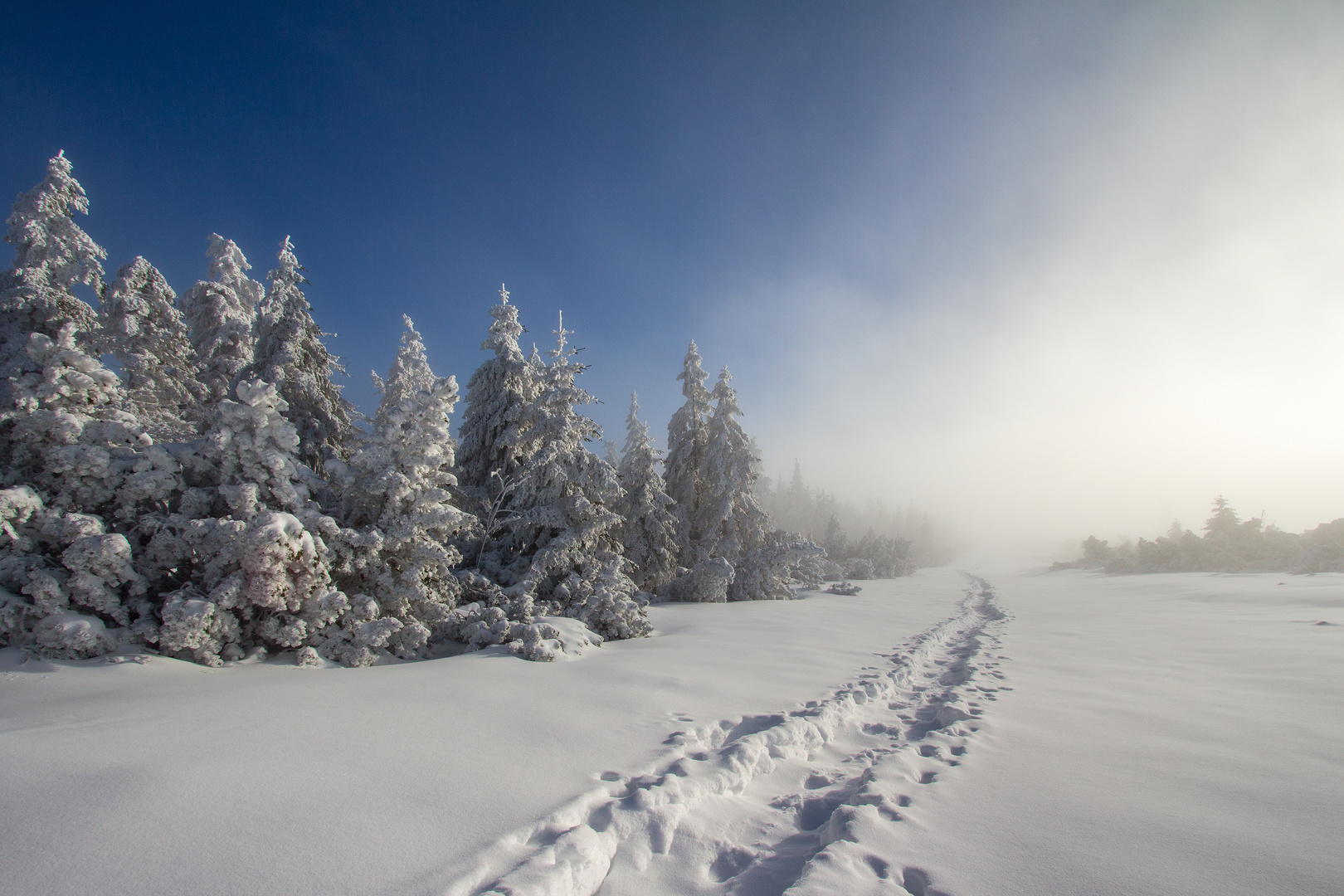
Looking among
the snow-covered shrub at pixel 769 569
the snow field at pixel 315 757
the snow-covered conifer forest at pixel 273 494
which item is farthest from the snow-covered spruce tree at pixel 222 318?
the snow-covered shrub at pixel 769 569

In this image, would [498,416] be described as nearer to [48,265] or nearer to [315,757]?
[48,265]

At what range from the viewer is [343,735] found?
452cm

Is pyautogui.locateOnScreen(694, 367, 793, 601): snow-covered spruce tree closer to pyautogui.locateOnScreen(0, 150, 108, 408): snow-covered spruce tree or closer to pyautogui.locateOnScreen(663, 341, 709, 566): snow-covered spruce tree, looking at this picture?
pyautogui.locateOnScreen(663, 341, 709, 566): snow-covered spruce tree

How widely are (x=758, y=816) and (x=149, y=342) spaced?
76.2 ft

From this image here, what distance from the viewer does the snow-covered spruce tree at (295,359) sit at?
46.0 ft

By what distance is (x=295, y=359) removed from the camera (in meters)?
14.0

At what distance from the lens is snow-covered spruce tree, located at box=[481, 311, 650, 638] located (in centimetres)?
1376

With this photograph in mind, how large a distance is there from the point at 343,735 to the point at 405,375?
68.0 feet

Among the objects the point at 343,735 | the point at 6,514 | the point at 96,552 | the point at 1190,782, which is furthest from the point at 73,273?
the point at 1190,782

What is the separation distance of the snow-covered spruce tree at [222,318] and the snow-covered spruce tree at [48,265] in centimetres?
311

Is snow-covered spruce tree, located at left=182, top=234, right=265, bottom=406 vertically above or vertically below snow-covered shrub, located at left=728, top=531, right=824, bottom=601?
above

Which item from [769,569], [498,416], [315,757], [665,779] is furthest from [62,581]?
[769,569]

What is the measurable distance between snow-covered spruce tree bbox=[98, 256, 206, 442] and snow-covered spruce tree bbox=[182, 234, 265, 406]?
736 millimetres

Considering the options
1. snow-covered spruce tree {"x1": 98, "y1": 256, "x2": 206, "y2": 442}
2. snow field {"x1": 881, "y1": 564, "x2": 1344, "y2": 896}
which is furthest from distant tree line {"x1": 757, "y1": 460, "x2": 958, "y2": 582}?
snow-covered spruce tree {"x1": 98, "y1": 256, "x2": 206, "y2": 442}
